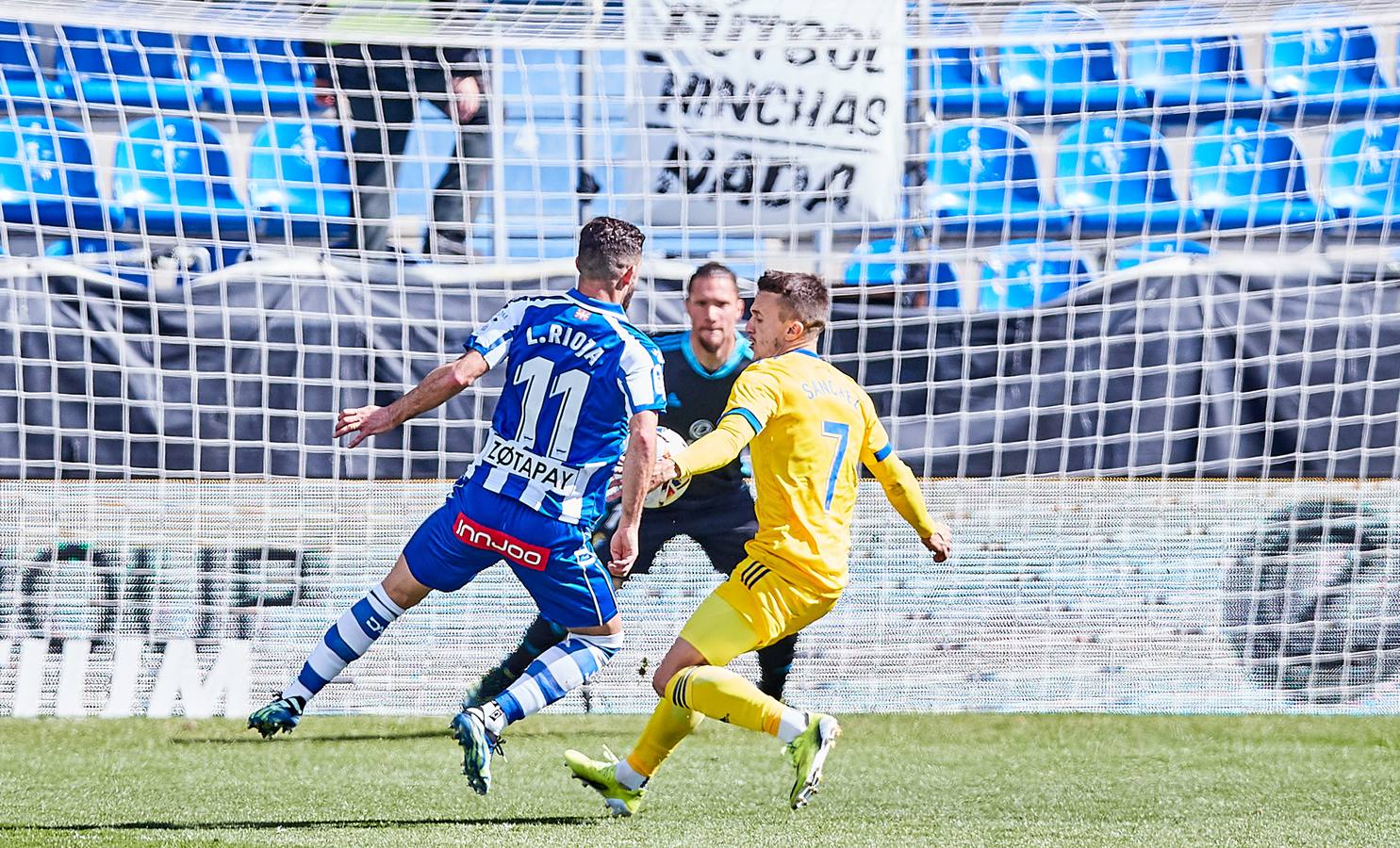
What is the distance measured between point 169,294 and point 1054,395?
15.3 ft

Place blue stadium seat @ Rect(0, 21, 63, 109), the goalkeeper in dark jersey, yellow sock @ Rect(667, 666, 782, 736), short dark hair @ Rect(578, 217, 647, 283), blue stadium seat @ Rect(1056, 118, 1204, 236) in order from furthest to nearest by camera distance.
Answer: blue stadium seat @ Rect(1056, 118, 1204, 236) < blue stadium seat @ Rect(0, 21, 63, 109) < the goalkeeper in dark jersey < short dark hair @ Rect(578, 217, 647, 283) < yellow sock @ Rect(667, 666, 782, 736)

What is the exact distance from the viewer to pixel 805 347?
15.5 feet

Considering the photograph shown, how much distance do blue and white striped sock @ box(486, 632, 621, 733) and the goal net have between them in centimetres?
211

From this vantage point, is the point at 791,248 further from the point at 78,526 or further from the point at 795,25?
the point at 78,526

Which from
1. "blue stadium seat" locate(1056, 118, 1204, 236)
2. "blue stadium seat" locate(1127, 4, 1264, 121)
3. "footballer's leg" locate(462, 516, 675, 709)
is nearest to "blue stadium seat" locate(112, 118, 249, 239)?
"footballer's leg" locate(462, 516, 675, 709)

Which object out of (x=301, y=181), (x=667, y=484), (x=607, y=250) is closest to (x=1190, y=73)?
(x=301, y=181)

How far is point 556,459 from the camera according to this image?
15.6ft

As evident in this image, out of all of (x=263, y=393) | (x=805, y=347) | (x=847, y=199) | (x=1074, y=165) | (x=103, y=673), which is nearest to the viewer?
(x=805, y=347)

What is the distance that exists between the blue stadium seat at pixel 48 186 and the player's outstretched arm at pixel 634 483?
13.1 feet

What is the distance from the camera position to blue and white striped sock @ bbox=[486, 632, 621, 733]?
15.4 ft

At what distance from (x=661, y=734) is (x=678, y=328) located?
3853mm

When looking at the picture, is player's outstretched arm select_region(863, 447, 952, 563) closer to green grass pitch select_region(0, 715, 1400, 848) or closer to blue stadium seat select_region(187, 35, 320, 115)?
green grass pitch select_region(0, 715, 1400, 848)

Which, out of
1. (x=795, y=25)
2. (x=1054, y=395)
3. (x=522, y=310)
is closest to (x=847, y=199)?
(x=795, y=25)

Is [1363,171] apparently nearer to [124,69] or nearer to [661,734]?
[661,734]
